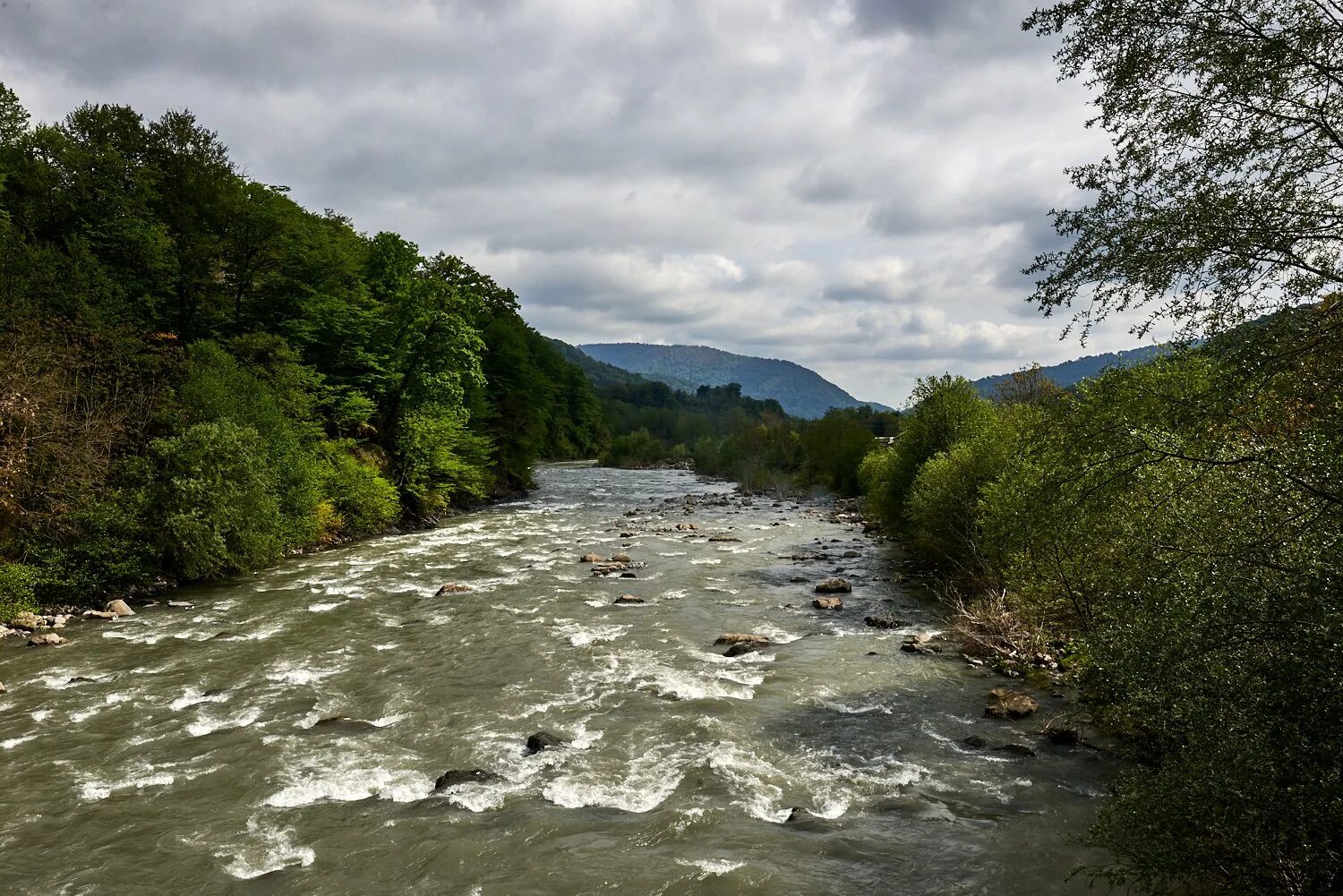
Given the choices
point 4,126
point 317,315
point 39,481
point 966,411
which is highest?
point 4,126

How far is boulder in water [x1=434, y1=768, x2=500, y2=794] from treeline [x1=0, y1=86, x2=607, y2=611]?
14.1m

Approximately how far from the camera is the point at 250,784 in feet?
31.1

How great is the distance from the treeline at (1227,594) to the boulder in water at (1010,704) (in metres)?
2.86

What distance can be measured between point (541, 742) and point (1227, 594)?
9106 mm

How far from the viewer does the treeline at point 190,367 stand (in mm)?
18328

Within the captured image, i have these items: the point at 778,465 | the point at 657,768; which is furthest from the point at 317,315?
the point at 778,465

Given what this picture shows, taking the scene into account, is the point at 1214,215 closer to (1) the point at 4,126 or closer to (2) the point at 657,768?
(2) the point at 657,768

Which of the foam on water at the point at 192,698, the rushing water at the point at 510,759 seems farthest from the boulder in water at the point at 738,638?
the foam on water at the point at 192,698

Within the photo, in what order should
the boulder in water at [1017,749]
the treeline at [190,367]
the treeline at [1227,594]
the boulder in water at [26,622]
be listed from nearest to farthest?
1. the treeline at [1227,594]
2. the boulder in water at [1017,749]
3. the boulder in water at [26,622]
4. the treeline at [190,367]

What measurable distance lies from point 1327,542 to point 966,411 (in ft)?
88.5

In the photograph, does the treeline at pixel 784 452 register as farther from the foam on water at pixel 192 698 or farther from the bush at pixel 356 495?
the foam on water at pixel 192 698

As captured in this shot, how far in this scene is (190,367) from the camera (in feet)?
74.3

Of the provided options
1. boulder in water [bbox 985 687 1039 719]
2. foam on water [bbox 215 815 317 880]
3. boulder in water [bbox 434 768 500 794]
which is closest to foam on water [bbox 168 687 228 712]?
foam on water [bbox 215 815 317 880]

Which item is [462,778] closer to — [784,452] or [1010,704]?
[1010,704]
